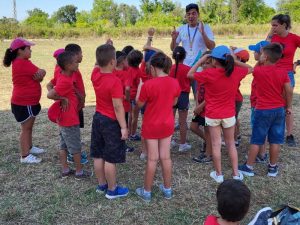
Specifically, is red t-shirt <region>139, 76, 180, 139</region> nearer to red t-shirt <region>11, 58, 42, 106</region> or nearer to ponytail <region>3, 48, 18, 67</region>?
red t-shirt <region>11, 58, 42, 106</region>

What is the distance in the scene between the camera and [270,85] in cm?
408

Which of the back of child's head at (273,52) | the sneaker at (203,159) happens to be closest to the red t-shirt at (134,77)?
the sneaker at (203,159)

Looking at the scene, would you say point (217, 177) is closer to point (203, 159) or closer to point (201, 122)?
point (203, 159)

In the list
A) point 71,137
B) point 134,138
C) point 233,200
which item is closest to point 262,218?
point 233,200

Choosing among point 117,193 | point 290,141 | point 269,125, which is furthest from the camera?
point 290,141

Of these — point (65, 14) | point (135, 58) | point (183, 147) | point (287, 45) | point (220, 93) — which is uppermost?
point (65, 14)

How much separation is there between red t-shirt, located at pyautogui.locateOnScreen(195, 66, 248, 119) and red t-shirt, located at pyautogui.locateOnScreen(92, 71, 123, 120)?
940 mm

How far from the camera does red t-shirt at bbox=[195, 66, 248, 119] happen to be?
12.4ft

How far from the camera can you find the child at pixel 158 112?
348 centimetres

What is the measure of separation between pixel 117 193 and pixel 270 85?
2081 mm

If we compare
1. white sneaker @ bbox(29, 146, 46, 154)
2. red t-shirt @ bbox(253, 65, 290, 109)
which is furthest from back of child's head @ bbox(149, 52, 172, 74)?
white sneaker @ bbox(29, 146, 46, 154)

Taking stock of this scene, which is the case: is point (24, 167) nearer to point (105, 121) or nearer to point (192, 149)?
point (105, 121)

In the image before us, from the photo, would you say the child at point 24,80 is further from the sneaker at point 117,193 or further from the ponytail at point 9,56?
the sneaker at point 117,193

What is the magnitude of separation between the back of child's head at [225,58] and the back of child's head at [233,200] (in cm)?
169
